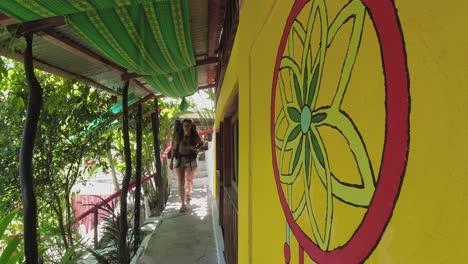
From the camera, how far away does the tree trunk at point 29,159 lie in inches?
96.5

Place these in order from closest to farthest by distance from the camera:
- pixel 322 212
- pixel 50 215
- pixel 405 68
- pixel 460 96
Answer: pixel 460 96 < pixel 405 68 < pixel 322 212 < pixel 50 215

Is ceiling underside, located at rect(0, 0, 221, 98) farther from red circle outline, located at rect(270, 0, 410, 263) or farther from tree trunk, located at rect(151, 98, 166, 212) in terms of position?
tree trunk, located at rect(151, 98, 166, 212)

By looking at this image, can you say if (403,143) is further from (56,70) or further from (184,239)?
(184,239)

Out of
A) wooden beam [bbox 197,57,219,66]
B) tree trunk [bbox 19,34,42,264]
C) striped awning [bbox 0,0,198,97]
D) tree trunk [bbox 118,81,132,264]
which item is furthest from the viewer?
wooden beam [bbox 197,57,219,66]

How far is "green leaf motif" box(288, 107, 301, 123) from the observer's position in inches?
38.6

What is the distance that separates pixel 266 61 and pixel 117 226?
181 inches

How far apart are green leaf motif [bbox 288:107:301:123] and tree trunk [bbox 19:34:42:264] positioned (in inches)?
84.1

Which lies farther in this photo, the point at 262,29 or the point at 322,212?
the point at 262,29

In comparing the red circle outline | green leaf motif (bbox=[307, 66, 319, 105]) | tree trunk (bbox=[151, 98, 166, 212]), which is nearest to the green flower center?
green leaf motif (bbox=[307, 66, 319, 105])

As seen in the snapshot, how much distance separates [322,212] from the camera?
2.66 ft

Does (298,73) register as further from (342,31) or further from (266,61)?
(266,61)

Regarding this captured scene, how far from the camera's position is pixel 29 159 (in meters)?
Result: 2.54

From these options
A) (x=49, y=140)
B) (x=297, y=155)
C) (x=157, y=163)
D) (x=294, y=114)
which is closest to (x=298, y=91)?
(x=294, y=114)

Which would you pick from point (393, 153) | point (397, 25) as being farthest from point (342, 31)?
point (393, 153)
